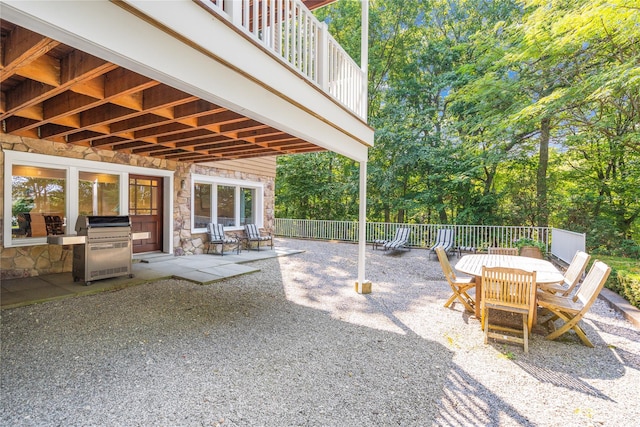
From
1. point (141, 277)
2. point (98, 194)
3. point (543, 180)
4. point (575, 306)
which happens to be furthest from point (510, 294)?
point (543, 180)

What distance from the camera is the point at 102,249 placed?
5.18 m

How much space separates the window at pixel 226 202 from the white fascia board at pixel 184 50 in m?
5.80

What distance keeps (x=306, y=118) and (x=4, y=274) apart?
19.1 feet

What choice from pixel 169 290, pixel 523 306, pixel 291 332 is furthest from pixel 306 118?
pixel 169 290

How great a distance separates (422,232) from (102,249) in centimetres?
969

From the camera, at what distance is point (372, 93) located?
16531mm

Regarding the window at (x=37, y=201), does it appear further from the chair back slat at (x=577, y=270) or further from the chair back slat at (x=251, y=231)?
the chair back slat at (x=577, y=270)

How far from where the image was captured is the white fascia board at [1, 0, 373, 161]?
153 cm

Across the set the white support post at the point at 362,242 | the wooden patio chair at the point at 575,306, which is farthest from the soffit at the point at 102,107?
the wooden patio chair at the point at 575,306

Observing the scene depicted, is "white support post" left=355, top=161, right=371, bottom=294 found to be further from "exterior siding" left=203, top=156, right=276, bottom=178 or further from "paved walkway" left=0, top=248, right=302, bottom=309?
"exterior siding" left=203, top=156, right=276, bottom=178

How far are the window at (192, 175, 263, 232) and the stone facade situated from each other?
23cm

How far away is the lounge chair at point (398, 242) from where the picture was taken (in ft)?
33.4

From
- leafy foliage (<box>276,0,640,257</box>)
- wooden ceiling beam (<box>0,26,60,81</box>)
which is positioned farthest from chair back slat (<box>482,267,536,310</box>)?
leafy foliage (<box>276,0,640,257</box>)

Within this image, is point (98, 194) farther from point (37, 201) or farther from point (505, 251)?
point (505, 251)
